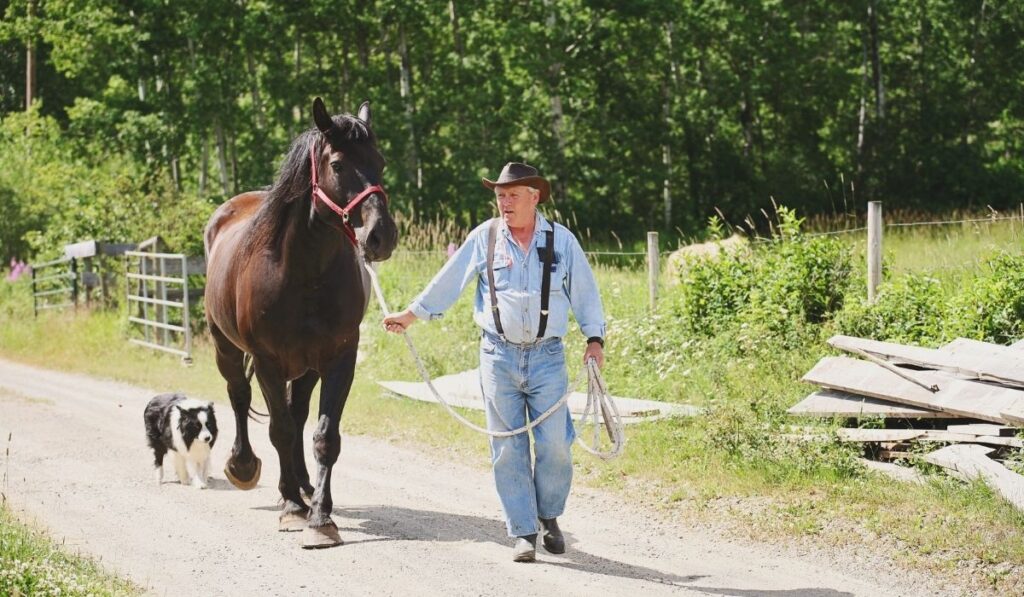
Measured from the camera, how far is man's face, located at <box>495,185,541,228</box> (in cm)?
550

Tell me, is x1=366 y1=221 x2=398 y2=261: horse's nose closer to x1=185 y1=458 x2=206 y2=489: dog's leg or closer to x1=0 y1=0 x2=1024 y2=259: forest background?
x1=185 y1=458 x2=206 y2=489: dog's leg

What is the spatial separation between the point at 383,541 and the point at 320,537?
1.20 feet

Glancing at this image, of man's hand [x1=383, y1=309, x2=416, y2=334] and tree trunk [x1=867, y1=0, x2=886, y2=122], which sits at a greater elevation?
tree trunk [x1=867, y1=0, x2=886, y2=122]

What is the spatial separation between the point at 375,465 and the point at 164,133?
22.4m

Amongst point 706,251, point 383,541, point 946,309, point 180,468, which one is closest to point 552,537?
point 383,541

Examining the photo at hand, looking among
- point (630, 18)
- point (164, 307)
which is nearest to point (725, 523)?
point (164, 307)

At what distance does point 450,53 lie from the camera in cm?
3203

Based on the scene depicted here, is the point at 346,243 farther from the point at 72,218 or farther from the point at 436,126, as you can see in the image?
the point at 436,126

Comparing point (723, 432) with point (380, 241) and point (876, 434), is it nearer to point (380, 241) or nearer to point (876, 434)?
point (876, 434)

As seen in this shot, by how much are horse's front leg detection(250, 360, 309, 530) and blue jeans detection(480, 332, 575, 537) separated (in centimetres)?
156

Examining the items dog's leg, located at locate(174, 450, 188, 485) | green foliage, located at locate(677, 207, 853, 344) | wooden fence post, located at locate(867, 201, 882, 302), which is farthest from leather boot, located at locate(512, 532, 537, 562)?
wooden fence post, located at locate(867, 201, 882, 302)

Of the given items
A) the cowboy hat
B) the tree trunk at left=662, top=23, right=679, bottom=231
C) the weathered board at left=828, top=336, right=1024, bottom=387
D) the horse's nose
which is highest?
the tree trunk at left=662, top=23, right=679, bottom=231

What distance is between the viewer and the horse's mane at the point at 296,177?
6086mm

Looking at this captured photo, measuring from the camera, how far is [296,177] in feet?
21.0
